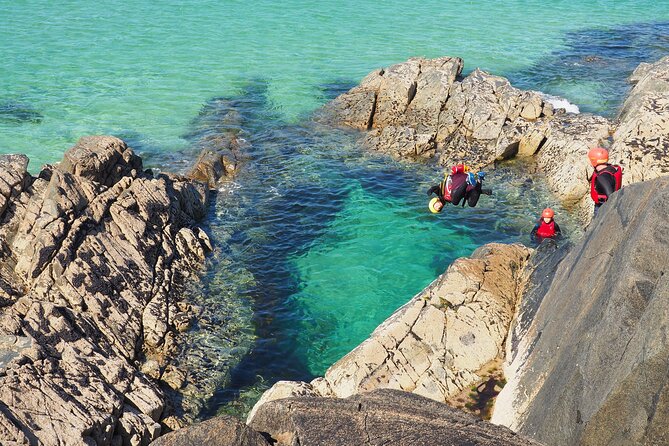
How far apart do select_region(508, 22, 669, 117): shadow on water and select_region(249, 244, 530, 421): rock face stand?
2113cm

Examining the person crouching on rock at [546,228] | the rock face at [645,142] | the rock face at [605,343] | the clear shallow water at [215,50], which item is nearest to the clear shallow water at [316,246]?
the rock face at [645,142]

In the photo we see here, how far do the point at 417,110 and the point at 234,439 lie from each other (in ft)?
81.3

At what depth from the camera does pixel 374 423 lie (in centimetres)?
874

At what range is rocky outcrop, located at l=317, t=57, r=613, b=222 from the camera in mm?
26109

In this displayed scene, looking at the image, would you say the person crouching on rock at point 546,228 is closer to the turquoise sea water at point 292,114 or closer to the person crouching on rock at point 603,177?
the person crouching on rock at point 603,177

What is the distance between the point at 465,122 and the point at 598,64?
17.6 m

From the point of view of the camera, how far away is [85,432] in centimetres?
1316

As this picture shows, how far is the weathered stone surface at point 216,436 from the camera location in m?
8.55

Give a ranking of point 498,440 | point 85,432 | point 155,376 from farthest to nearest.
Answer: point 155,376
point 85,432
point 498,440

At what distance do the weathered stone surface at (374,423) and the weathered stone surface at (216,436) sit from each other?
1.60 ft

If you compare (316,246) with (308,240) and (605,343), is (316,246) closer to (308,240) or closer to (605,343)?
(308,240)

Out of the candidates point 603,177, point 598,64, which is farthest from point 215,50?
point 603,177

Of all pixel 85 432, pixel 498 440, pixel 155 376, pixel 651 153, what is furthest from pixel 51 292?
pixel 651 153

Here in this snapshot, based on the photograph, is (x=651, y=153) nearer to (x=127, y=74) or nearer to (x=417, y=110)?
(x=417, y=110)
